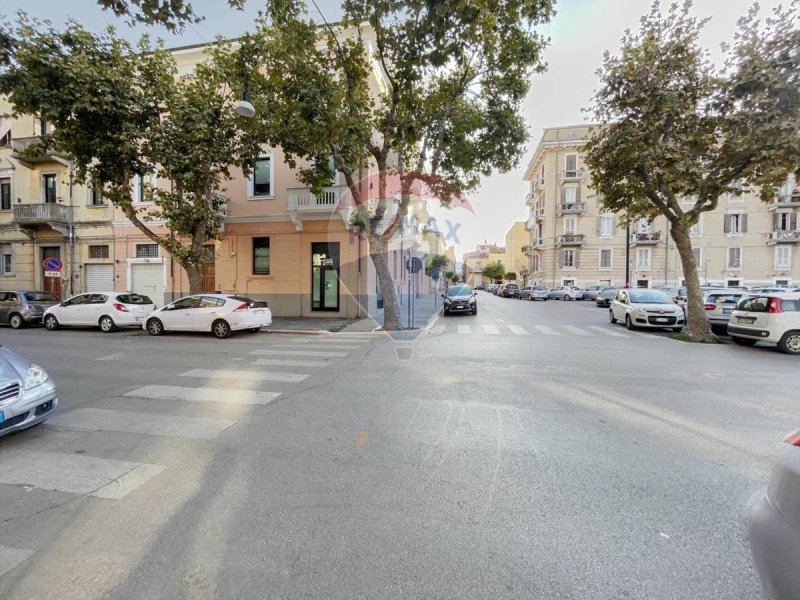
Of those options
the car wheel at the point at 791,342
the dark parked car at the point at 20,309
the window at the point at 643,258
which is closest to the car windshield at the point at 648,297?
the car wheel at the point at 791,342

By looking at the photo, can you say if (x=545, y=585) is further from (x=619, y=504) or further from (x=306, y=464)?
(x=306, y=464)

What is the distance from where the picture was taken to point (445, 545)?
8.34ft

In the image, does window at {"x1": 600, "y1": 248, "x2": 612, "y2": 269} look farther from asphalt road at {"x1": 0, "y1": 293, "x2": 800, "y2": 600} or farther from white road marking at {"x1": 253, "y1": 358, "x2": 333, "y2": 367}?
white road marking at {"x1": 253, "y1": 358, "x2": 333, "y2": 367}

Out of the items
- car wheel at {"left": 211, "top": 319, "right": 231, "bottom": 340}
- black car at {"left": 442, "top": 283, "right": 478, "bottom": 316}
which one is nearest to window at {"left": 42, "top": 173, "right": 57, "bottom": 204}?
car wheel at {"left": 211, "top": 319, "right": 231, "bottom": 340}

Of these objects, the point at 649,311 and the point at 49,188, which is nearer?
the point at 649,311

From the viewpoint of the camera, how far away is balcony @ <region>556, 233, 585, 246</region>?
153 feet

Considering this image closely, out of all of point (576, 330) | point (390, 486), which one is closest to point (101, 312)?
point (390, 486)

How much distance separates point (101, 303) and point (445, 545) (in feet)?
52.8

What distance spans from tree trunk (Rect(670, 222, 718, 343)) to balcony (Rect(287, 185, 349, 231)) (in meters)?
12.6

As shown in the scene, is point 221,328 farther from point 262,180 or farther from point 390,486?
point 390,486

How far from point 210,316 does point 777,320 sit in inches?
625


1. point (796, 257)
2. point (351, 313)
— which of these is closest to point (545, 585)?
point (351, 313)

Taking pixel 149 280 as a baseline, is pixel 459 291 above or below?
below

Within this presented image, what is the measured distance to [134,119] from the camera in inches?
513
